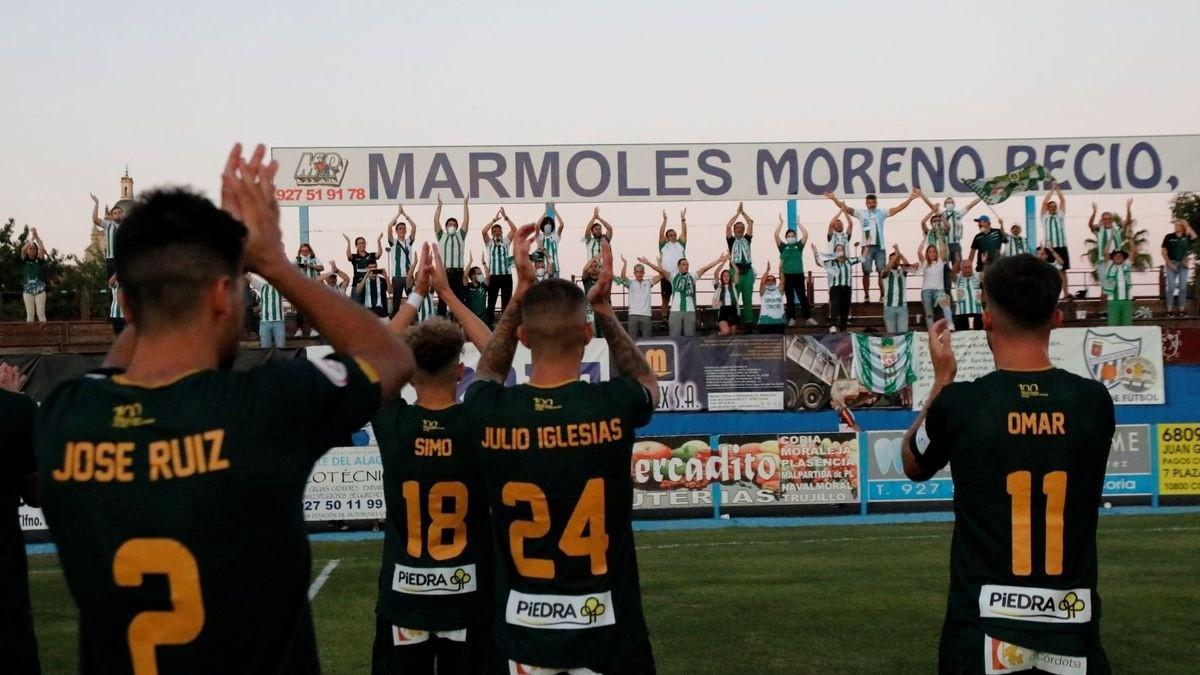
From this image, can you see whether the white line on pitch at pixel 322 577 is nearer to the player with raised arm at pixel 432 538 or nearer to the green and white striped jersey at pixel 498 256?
the player with raised arm at pixel 432 538

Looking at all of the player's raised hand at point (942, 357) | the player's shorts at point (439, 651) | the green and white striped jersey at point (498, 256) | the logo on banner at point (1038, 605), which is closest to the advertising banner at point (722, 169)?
the green and white striped jersey at point (498, 256)

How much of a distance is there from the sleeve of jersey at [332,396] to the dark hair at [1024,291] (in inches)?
105

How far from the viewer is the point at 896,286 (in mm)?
24188

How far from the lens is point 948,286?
24.5m

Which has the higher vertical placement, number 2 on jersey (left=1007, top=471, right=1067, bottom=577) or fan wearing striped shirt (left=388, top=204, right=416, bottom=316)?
fan wearing striped shirt (left=388, top=204, right=416, bottom=316)

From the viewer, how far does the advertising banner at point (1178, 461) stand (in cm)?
1998

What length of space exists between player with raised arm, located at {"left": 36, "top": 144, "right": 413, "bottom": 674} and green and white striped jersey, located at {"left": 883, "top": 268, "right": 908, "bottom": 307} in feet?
73.5

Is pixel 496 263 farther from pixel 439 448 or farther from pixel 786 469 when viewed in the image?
pixel 439 448

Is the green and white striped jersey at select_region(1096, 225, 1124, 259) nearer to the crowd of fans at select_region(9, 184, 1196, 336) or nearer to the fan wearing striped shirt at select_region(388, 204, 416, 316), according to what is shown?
the crowd of fans at select_region(9, 184, 1196, 336)

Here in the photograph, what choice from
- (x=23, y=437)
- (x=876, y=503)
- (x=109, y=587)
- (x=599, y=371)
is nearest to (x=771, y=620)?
(x=23, y=437)

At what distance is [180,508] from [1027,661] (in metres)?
3.06

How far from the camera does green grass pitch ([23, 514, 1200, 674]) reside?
922 centimetres

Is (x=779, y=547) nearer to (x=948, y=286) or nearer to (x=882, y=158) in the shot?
(x=948, y=286)

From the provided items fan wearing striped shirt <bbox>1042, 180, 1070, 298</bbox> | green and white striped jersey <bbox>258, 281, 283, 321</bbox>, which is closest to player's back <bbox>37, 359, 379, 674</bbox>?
green and white striped jersey <bbox>258, 281, 283, 321</bbox>
